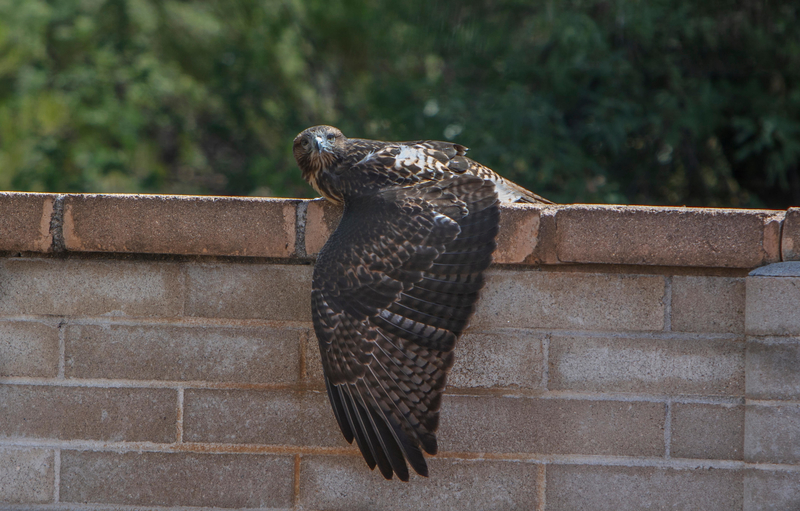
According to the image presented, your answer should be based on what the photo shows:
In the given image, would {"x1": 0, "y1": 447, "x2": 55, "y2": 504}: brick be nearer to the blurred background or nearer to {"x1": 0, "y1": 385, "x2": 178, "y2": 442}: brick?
{"x1": 0, "y1": 385, "x2": 178, "y2": 442}: brick

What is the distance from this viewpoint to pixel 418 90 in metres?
5.94

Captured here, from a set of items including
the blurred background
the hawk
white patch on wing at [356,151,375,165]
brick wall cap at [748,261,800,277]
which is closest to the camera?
the hawk

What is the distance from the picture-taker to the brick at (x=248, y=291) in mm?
2479

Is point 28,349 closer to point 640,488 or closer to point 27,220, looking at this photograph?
point 27,220

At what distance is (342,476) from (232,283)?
81 cm

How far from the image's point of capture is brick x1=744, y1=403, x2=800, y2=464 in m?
2.27

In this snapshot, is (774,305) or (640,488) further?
(640,488)

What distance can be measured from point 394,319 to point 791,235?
136 centimetres

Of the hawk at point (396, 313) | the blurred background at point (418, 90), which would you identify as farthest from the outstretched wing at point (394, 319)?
the blurred background at point (418, 90)

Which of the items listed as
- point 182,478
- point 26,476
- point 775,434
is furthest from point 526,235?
point 26,476

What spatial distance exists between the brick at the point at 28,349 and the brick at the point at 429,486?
103 centimetres

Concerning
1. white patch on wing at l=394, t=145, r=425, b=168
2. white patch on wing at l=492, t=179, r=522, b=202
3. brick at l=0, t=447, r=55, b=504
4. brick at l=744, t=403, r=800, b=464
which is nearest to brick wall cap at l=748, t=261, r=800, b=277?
brick at l=744, t=403, r=800, b=464

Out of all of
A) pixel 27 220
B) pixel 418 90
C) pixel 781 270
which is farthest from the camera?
pixel 418 90

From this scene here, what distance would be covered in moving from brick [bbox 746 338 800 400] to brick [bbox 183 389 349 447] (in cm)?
146
